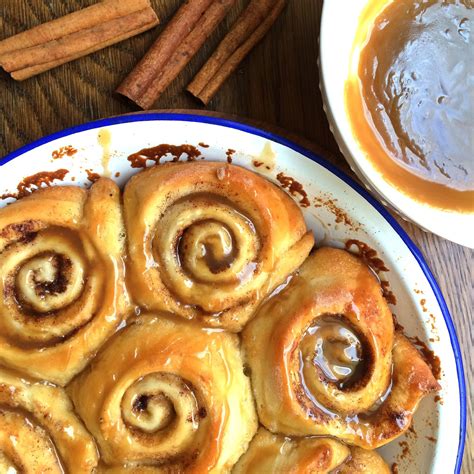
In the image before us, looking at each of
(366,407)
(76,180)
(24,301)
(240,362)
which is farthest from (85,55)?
(366,407)

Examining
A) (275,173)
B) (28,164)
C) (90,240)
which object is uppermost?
(275,173)

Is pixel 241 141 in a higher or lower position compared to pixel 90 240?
higher

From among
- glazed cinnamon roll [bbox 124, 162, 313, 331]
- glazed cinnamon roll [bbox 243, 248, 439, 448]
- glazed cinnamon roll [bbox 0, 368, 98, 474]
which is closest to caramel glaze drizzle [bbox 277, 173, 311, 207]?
glazed cinnamon roll [bbox 124, 162, 313, 331]

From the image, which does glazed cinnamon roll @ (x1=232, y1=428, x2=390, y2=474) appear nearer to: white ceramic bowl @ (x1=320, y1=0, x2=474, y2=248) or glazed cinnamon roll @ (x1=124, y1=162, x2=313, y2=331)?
glazed cinnamon roll @ (x1=124, y1=162, x2=313, y2=331)

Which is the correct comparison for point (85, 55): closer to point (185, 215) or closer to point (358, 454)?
point (185, 215)

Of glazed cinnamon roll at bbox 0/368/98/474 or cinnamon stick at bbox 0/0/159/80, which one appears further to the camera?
cinnamon stick at bbox 0/0/159/80

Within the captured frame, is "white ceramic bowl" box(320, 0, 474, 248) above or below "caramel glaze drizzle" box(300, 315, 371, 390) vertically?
above

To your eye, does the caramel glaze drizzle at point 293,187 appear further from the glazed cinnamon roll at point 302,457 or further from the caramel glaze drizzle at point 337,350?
the glazed cinnamon roll at point 302,457
